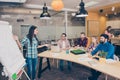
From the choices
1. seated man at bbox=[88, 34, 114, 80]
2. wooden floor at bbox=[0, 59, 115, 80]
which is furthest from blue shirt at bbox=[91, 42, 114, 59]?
wooden floor at bbox=[0, 59, 115, 80]

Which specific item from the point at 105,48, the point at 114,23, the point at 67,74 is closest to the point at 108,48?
the point at 105,48

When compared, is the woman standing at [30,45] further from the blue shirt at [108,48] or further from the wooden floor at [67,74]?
the blue shirt at [108,48]

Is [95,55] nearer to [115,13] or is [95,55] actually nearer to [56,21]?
[56,21]

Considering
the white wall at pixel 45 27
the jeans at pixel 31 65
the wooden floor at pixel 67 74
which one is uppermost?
the white wall at pixel 45 27

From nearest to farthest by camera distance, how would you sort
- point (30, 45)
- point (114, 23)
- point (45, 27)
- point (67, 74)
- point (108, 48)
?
point (108, 48) → point (30, 45) → point (67, 74) → point (45, 27) → point (114, 23)

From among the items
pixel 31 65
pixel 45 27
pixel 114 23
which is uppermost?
pixel 114 23

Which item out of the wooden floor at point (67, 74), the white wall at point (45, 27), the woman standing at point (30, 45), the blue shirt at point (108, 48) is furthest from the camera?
the white wall at point (45, 27)

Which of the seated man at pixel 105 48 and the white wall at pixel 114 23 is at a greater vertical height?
the white wall at pixel 114 23

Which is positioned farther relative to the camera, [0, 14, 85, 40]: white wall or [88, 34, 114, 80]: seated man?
[0, 14, 85, 40]: white wall

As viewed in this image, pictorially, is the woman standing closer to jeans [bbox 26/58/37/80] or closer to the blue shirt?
jeans [bbox 26/58/37/80]

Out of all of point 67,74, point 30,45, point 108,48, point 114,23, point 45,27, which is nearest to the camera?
point 108,48

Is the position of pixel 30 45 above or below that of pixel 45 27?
below

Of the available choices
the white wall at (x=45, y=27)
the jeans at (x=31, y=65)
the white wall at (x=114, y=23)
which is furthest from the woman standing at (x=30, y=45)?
the white wall at (x=114, y=23)

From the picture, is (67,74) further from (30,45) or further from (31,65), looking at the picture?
(30,45)
